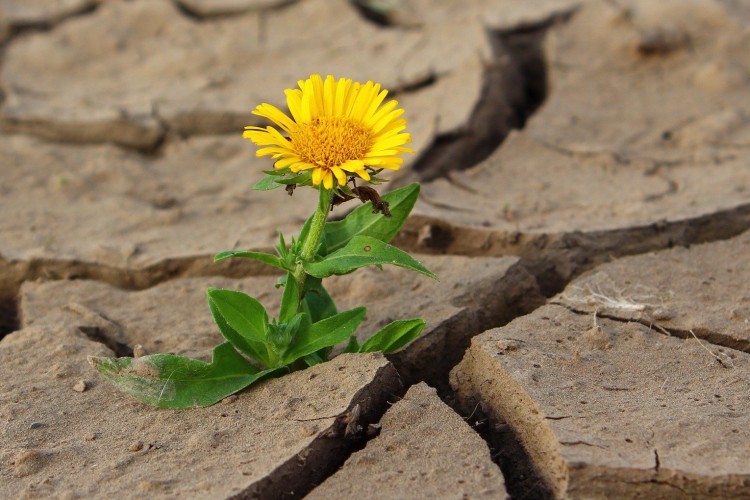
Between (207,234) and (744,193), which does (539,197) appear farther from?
(207,234)

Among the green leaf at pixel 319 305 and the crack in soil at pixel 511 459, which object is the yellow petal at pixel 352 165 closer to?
the green leaf at pixel 319 305

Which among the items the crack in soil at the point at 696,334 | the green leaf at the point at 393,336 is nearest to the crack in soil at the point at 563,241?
the crack in soil at the point at 696,334

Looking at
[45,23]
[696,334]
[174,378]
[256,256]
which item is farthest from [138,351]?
[45,23]

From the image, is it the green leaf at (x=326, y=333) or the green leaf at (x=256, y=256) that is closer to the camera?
the green leaf at (x=256, y=256)

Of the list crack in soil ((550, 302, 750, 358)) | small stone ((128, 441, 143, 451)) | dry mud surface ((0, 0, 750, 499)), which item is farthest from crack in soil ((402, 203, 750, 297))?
small stone ((128, 441, 143, 451))

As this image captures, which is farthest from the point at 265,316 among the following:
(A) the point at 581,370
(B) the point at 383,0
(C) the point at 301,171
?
(B) the point at 383,0

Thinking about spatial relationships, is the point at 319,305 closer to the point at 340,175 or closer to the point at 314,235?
the point at 314,235
